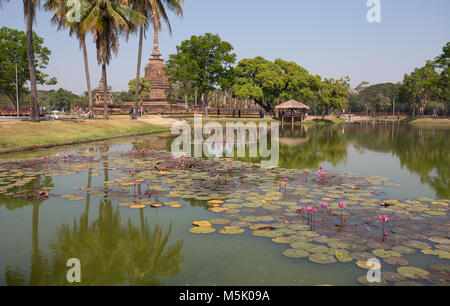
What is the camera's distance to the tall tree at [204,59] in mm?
42406

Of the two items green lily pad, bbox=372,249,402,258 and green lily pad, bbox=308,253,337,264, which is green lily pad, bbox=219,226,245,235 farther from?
green lily pad, bbox=372,249,402,258

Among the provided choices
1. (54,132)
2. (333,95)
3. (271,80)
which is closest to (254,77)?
(271,80)

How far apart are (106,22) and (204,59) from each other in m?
21.3

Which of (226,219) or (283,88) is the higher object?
(283,88)

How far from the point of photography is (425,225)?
5305 millimetres

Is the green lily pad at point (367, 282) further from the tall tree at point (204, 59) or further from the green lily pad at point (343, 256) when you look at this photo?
the tall tree at point (204, 59)

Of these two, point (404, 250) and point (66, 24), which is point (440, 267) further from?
point (66, 24)

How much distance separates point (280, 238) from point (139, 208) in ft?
9.10

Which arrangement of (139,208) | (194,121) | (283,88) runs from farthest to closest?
(283,88), (194,121), (139,208)

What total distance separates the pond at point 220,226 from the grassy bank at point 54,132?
5210mm
